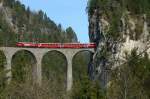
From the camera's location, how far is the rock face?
92688 millimetres

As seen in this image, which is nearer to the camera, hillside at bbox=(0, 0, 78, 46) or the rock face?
the rock face

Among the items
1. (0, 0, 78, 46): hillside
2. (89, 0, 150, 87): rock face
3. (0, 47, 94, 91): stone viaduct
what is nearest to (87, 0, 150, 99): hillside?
(89, 0, 150, 87): rock face

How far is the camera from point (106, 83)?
58.9 meters

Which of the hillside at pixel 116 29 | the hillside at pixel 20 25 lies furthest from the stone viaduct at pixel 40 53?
the hillside at pixel 20 25

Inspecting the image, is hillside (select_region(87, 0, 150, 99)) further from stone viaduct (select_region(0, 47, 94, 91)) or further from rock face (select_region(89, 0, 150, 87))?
stone viaduct (select_region(0, 47, 94, 91))

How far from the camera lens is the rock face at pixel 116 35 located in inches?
3649

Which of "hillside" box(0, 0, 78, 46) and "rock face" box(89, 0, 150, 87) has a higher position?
"hillside" box(0, 0, 78, 46)

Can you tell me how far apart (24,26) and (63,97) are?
13035 cm

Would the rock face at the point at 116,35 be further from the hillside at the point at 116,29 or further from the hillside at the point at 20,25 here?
the hillside at the point at 20,25

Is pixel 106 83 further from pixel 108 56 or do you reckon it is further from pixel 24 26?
pixel 24 26

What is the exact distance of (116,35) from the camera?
94750mm

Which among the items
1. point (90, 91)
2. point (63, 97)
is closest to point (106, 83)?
Result: point (63, 97)

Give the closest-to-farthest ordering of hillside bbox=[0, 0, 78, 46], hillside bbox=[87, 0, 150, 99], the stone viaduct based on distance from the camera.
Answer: hillside bbox=[87, 0, 150, 99] < the stone viaduct < hillside bbox=[0, 0, 78, 46]

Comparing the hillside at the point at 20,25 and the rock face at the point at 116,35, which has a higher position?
the hillside at the point at 20,25
